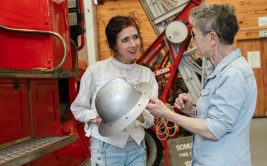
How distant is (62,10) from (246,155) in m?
1.88

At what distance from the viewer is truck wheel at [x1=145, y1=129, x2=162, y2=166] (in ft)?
14.0

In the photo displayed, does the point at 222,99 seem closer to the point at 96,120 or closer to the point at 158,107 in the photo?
the point at 158,107

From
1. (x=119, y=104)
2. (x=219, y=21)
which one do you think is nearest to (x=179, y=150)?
(x=119, y=104)

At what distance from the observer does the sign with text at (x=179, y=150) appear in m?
4.04

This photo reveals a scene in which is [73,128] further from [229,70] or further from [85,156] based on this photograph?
[229,70]

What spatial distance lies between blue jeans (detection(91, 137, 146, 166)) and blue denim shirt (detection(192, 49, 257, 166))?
1.77 feet

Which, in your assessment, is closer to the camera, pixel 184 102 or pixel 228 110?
pixel 228 110

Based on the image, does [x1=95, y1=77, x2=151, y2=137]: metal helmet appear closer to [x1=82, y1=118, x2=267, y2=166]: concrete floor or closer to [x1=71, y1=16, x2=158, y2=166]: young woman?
A: [x1=71, y1=16, x2=158, y2=166]: young woman

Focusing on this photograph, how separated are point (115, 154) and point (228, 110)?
851 mm

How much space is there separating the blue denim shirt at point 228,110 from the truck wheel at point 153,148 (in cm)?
259

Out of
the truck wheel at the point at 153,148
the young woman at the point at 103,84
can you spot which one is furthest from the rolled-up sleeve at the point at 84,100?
A: the truck wheel at the point at 153,148

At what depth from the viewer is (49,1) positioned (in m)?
2.44

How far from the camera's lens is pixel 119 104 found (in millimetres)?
1761

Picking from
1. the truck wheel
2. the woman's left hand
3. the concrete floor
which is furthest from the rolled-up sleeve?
the truck wheel
